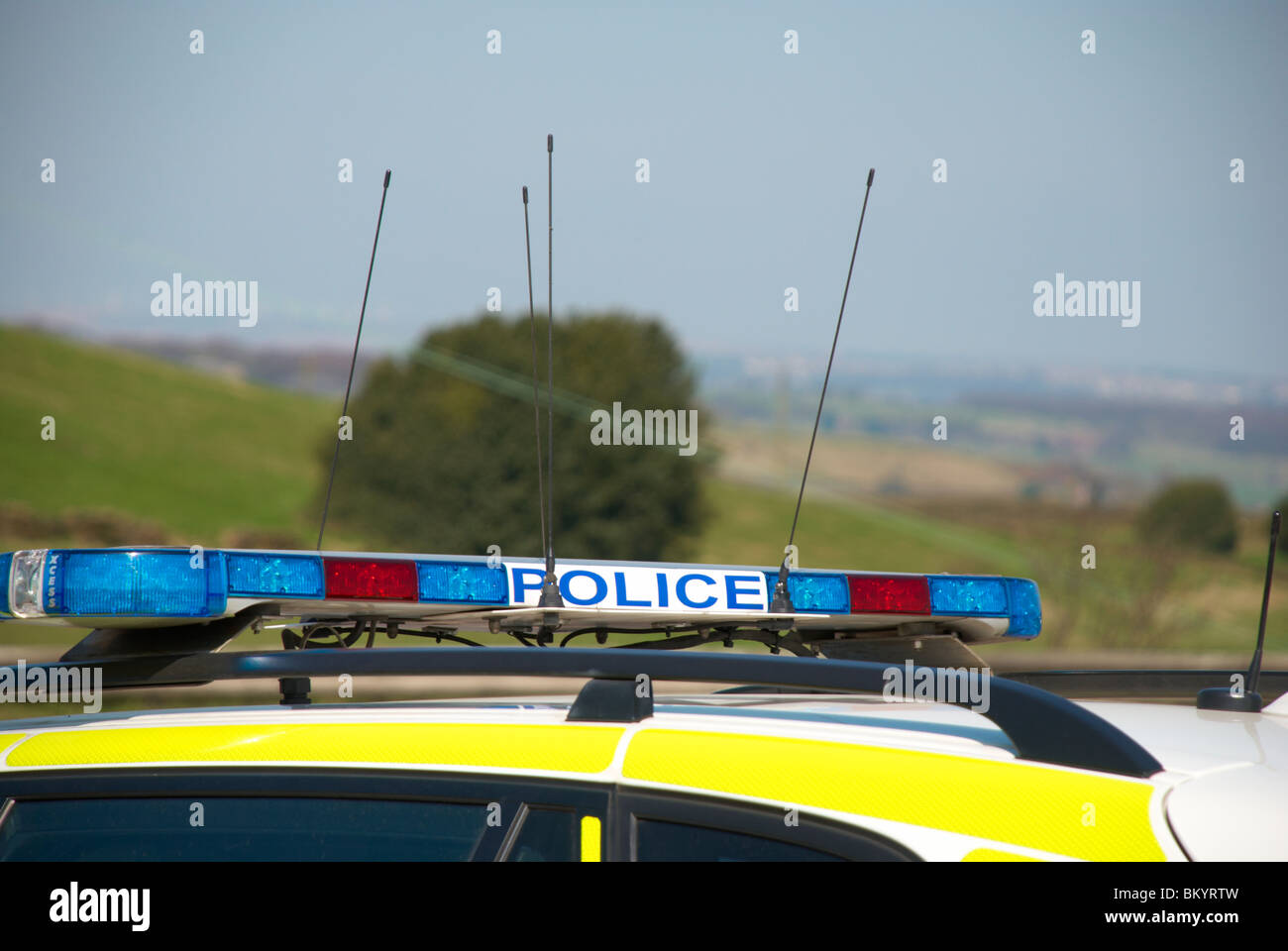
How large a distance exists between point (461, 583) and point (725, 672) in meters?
0.64

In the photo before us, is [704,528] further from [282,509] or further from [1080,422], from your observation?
[1080,422]

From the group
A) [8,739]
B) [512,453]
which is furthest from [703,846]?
[512,453]

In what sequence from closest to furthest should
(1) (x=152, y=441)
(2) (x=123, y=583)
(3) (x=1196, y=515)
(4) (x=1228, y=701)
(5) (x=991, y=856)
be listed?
1. (5) (x=991, y=856)
2. (2) (x=123, y=583)
3. (4) (x=1228, y=701)
4. (3) (x=1196, y=515)
5. (1) (x=152, y=441)

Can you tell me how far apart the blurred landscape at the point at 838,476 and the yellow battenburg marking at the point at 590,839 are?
3363 cm

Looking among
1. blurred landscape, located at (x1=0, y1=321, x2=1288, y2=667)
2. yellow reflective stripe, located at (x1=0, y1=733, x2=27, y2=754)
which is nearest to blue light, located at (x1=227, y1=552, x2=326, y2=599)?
yellow reflective stripe, located at (x1=0, y1=733, x2=27, y2=754)

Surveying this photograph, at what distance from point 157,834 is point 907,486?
287ft

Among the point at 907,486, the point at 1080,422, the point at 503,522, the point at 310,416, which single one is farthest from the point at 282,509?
the point at 1080,422

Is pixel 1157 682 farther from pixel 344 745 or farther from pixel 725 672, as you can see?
pixel 344 745

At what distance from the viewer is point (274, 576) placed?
2.14 meters

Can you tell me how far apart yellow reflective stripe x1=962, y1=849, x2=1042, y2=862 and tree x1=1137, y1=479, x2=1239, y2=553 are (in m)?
52.0

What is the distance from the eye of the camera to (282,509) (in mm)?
71688

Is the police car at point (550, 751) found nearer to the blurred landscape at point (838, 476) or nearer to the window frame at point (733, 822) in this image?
the window frame at point (733, 822)

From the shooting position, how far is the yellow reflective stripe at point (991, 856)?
1554 millimetres
